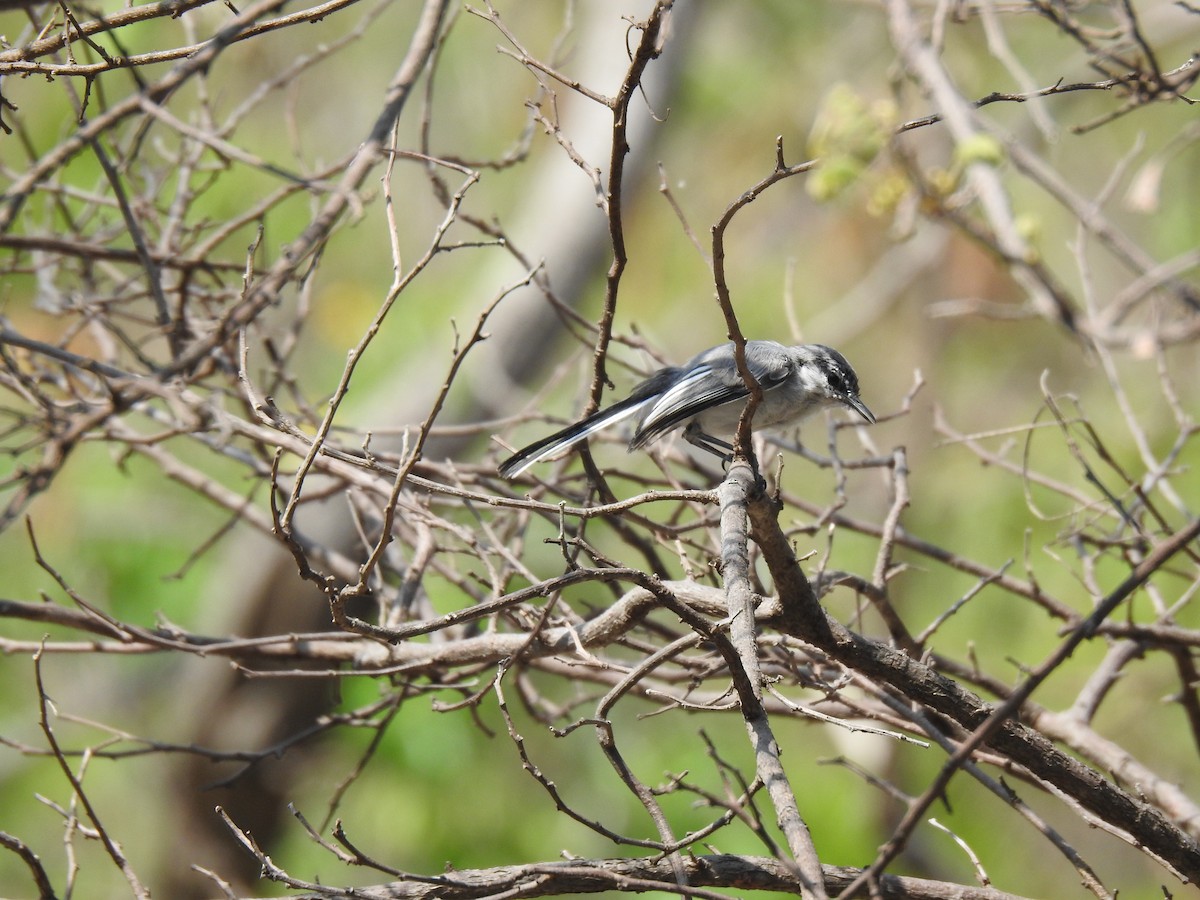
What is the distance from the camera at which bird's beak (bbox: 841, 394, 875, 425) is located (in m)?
3.65

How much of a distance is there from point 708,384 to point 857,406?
53 cm

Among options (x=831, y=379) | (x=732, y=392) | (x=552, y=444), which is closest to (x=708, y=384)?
(x=732, y=392)

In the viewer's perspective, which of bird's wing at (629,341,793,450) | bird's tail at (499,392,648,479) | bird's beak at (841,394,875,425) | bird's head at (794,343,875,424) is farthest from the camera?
bird's head at (794,343,875,424)

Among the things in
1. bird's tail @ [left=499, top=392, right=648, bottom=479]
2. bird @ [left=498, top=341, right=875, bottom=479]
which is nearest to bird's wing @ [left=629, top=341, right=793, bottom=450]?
bird @ [left=498, top=341, right=875, bottom=479]

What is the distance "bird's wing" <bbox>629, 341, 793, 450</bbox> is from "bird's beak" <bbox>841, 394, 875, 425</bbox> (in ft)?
0.81

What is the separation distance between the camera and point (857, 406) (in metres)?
3.73

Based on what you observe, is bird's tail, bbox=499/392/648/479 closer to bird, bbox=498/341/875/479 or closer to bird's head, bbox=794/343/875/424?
bird, bbox=498/341/875/479

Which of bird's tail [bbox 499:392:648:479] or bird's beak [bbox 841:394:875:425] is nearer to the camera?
bird's tail [bbox 499:392:648:479]

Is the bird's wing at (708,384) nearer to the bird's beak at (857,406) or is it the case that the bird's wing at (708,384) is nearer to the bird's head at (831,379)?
the bird's head at (831,379)

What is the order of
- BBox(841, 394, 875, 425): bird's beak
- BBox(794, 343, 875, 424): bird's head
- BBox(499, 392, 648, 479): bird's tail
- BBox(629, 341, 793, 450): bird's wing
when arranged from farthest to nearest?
1. BBox(794, 343, 875, 424): bird's head
2. BBox(841, 394, 875, 425): bird's beak
3. BBox(629, 341, 793, 450): bird's wing
4. BBox(499, 392, 648, 479): bird's tail

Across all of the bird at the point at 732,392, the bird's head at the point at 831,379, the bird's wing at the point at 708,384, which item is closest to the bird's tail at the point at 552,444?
the bird's wing at the point at 708,384

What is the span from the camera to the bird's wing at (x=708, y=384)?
3.54 metres

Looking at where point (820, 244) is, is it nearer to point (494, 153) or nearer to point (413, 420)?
point (494, 153)

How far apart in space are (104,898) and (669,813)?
4162 millimetres
